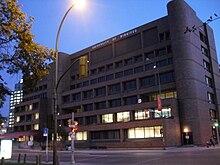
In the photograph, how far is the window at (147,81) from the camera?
2370 inches

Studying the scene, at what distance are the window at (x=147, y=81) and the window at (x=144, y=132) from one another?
37.9 feet

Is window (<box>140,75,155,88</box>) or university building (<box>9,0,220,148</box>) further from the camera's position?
window (<box>140,75,155,88</box>)

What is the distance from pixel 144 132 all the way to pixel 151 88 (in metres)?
10.8

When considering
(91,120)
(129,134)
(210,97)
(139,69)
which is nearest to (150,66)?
(139,69)

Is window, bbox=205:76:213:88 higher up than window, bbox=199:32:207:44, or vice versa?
window, bbox=199:32:207:44

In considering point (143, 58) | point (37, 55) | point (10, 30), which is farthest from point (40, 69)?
point (143, 58)

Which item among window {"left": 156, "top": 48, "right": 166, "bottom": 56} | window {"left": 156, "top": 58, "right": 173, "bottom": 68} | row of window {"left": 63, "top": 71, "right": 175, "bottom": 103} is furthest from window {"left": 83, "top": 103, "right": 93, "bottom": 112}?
window {"left": 156, "top": 48, "right": 166, "bottom": 56}

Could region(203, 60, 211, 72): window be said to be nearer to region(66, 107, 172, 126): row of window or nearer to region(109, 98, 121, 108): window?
region(66, 107, 172, 126): row of window

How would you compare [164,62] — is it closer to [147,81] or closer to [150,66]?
[150,66]

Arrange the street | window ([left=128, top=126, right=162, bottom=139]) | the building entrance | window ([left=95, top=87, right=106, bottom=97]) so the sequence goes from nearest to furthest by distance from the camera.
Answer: the street, the building entrance, window ([left=128, top=126, right=162, bottom=139]), window ([left=95, top=87, right=106, bottom=97])

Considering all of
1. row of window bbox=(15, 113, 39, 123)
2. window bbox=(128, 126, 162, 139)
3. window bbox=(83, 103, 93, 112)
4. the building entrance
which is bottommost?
the building entrance

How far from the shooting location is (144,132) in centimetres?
5303

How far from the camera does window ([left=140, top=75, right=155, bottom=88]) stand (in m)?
60.2

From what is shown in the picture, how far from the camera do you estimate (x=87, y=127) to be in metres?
65.2
